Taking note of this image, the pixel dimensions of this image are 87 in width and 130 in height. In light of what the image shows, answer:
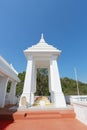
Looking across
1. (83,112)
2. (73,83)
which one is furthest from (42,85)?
(83,112)

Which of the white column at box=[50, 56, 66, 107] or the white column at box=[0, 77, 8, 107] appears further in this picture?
the white column at box=[0, 77, 8, 107]

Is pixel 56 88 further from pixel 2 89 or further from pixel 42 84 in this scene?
pixel 42 84

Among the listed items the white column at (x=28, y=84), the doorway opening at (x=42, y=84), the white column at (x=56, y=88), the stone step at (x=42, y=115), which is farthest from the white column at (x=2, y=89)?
the doorway opening at (x=42, y=84)

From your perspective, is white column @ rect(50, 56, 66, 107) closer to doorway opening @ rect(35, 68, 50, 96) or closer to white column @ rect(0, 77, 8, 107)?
white column @ rect(0, 77, 8, 107)

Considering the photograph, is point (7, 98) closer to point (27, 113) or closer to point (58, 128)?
point (27, 113)

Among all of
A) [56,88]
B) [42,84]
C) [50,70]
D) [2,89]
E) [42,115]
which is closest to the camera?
[42,115]

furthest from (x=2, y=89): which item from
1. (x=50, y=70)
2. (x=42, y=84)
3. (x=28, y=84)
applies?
(x=42, y=84)

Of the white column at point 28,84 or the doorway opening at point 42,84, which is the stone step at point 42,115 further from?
the doorway opening at point 42,84

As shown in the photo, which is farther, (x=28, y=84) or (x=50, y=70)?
(x=50, y=70)

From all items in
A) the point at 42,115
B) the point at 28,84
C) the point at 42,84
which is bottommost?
the point at 42,115

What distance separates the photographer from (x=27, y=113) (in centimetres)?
662

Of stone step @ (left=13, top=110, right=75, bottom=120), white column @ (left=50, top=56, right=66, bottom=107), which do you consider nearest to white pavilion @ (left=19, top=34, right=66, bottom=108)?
white column @ (left=50, top=56, right=66, bottom=107)

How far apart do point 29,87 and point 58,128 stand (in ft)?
16.4

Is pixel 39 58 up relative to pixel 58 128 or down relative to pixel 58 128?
up
